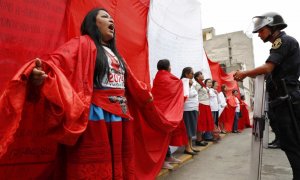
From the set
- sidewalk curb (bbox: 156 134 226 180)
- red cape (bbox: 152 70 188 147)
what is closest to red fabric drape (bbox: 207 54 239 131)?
sidewalk curb (bbox: 156 134 226 180)

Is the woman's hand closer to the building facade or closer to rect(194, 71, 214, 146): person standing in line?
rect(194, 71, 214, 146): person standing in line

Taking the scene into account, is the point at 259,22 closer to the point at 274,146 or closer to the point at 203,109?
the point at 203,109

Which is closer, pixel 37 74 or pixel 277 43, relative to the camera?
pixel 37 74

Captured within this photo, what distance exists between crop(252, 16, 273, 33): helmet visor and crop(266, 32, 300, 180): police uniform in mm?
203

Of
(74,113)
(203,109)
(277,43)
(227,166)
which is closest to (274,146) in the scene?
(203,109)

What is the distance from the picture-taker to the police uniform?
2.95 metres

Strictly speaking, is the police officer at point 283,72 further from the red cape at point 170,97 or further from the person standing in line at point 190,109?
the person standing in line at point 190,109

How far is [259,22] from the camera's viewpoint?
3.25m

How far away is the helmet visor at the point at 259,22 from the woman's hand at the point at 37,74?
2.43 meters

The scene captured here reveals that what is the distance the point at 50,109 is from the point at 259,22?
8.20ft

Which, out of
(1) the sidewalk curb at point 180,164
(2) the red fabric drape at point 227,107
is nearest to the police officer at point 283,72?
(1) the sidewalk curb at point 180,164

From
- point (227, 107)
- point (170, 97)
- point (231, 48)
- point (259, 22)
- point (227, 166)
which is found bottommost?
point (227, 166)

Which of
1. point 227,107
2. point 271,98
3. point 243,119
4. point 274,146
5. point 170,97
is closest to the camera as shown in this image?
point 271,98

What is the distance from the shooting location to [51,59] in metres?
2.05
